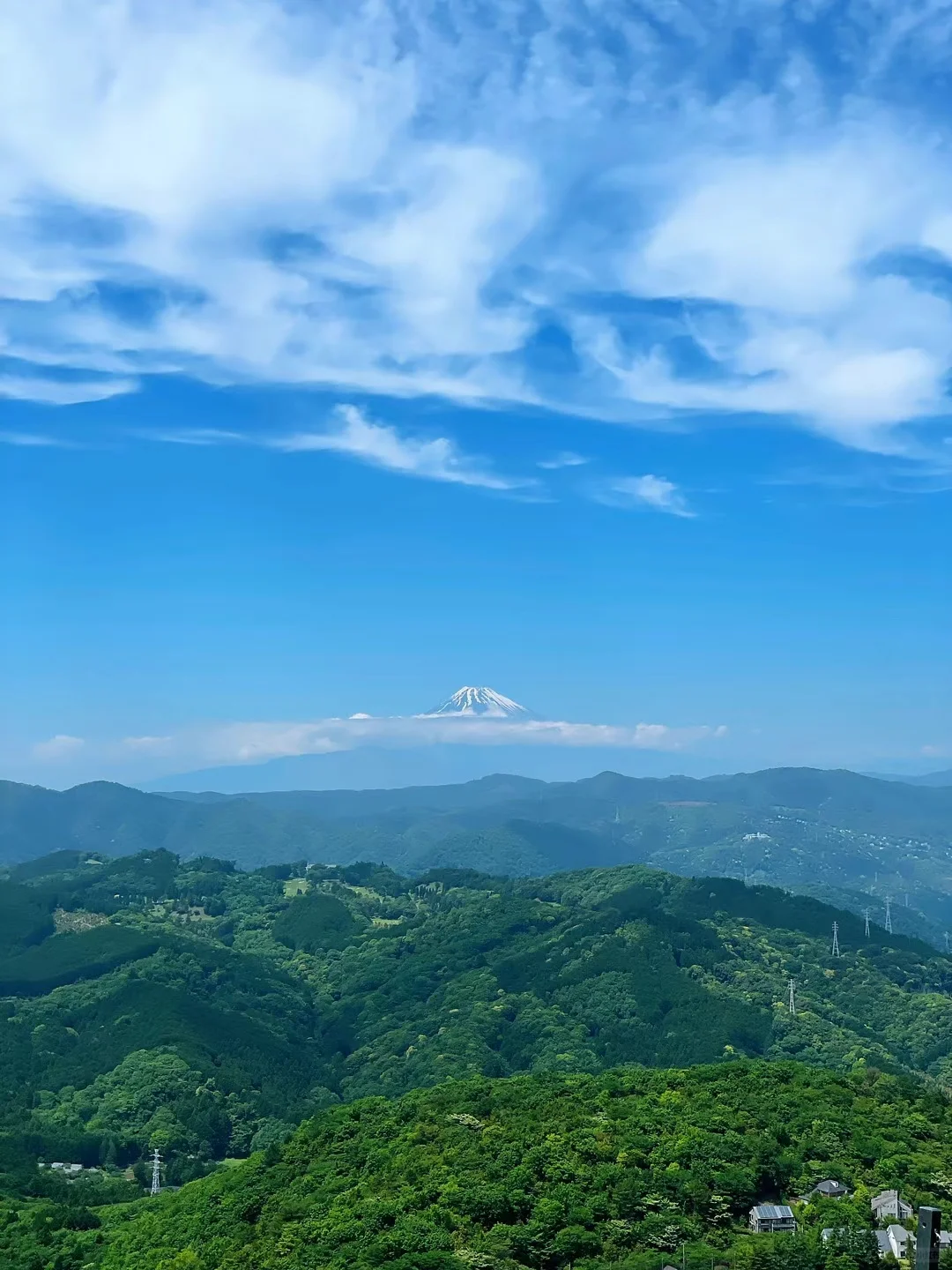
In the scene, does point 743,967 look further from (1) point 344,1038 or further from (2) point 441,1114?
(2) point 441,1114

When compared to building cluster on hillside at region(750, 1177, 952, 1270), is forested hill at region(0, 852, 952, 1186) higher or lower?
lower

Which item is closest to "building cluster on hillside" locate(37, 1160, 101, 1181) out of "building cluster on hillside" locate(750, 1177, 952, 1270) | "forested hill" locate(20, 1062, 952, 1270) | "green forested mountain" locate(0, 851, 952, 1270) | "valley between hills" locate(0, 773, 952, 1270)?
"valley between hills" locate(0, 773, 952, 1270)

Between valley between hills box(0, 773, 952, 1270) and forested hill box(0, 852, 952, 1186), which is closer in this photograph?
valley between hills box(0, 773, 952, 1270)

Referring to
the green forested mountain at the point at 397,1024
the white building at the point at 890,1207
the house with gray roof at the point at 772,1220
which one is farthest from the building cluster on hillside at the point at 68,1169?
the white building at the point at 890,1207

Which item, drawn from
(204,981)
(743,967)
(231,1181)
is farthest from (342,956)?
(231,1181)

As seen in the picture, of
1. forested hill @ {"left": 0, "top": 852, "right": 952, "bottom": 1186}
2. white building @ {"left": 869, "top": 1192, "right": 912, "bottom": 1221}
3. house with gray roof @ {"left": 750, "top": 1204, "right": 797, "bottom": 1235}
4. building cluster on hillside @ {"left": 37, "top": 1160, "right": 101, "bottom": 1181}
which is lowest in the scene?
building cluster on hillside @ {"left": 37, "top": 1160, "right": 101, "bottom": 1181}

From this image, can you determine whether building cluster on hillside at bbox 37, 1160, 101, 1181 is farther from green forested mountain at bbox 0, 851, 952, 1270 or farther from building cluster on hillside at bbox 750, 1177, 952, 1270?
building cluster on hillside at bbox 750, 1177, 952, 1270

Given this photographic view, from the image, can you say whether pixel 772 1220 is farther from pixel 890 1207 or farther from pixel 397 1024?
pixel 397 1024

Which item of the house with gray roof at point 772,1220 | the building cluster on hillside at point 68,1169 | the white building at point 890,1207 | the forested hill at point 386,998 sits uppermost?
the white building at point 890,1207

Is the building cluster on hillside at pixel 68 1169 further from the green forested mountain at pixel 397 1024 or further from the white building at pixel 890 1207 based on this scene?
the white building at pixel 890 1207

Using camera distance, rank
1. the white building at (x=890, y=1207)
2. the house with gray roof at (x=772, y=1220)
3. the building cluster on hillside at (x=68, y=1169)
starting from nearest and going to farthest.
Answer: the white building at (x=890, y=1207), the house with gray roof at (x=772, y=1220), the building cluster on hillside at (x=68, y=1169)

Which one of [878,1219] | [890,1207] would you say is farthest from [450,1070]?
[878,1219]

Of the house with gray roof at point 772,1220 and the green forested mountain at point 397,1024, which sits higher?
the house with gray roof at point 772,1220

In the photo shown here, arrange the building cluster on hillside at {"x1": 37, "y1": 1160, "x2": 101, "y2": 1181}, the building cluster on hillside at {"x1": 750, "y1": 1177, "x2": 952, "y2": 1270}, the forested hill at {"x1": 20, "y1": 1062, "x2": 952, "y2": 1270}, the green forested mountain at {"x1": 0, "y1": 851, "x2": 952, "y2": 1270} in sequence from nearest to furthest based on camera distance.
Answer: the building cluster on hillside at {"x1": 750, "y1": 1177, "x2": 952, "y2": 1270} < the forested hill at {"x1": 20, "y1": 1062, "x2": 952, "y2": 1270} < the green forested mountain at {"x1": 0, "y1": 851, "x2": 952, "y2": 1270} < the building cluster on hillside at {"x1": 37, "y1": 1160, "x2": 101, "y2": 1181}
